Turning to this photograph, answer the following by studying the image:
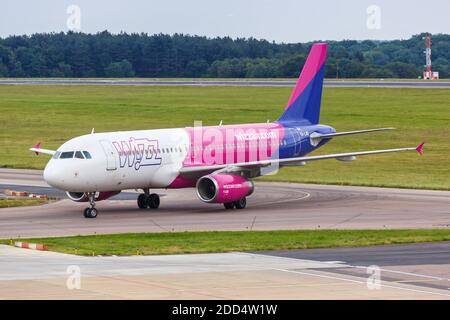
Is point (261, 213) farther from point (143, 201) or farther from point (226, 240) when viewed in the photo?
point (226, 240)

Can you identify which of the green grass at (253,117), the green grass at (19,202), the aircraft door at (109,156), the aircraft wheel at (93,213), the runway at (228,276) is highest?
the aircraft door at (109,156)

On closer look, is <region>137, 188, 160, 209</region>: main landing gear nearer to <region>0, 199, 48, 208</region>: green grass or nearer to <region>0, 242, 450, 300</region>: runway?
<region>0, 199, 48, 208</region>: green grass

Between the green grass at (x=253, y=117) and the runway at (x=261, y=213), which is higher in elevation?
the runway at (x=261, y=213)

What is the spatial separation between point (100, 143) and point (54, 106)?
85249 millimetres

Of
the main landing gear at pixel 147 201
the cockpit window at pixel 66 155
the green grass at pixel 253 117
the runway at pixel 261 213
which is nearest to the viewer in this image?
the runway at pixel 261 213

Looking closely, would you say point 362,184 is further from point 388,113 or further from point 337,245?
point 388,113

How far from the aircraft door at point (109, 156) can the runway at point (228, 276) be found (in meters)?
13.4

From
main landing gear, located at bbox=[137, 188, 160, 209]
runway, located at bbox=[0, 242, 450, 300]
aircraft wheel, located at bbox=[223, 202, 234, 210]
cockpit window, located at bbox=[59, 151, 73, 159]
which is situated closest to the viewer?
runway, located at bbox=[0, 242, 450, 300]

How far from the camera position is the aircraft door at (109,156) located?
5916 cm

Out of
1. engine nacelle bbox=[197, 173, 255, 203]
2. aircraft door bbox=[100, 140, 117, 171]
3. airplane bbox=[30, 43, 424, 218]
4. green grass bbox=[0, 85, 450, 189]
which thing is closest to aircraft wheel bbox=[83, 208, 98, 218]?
airplane bbox=[30, 43, 424, 218]

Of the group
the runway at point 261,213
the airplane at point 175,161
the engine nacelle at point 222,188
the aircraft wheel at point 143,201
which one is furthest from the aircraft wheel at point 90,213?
the engine nacelle at point 222,188

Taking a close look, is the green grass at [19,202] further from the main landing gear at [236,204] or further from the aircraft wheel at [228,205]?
the main landing gear at [236,204]

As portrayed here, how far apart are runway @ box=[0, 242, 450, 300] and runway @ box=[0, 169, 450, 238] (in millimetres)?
8519

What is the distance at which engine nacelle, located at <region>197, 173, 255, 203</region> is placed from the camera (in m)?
60.6
